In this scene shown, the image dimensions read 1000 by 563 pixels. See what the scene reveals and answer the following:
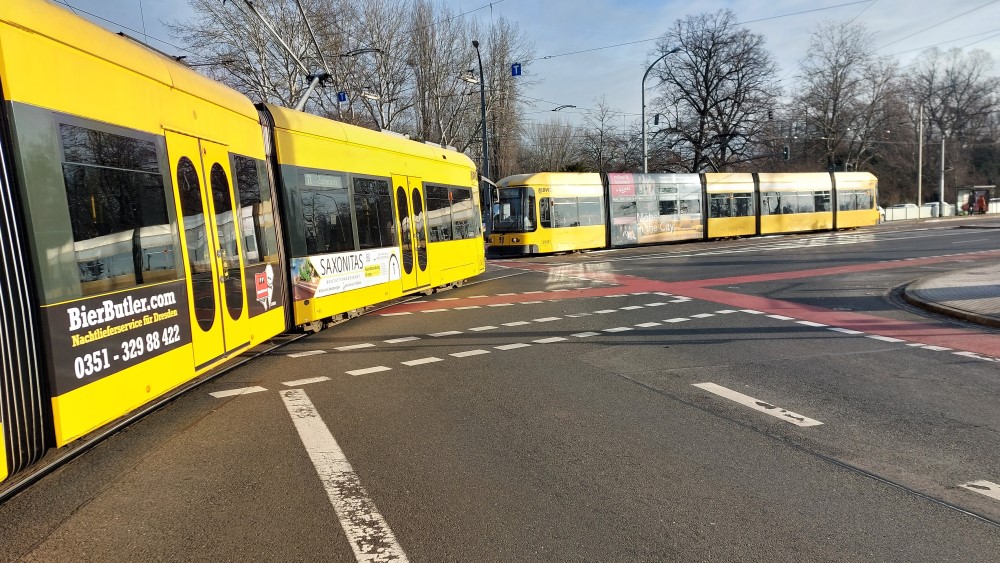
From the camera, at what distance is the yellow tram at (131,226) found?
402 centimetres

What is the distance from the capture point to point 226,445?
507cm

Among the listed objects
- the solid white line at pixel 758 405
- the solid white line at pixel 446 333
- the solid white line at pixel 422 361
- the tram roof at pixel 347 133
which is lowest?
the solid white line at pixel 758 405

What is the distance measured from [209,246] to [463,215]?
10.1 metres

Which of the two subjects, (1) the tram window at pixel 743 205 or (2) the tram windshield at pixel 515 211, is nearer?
(2) the tram windshield at pixel 515 211

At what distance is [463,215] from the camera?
16.4 meters

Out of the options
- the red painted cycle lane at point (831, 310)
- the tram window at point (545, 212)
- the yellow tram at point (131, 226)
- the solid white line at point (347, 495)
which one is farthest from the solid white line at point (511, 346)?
the tram window at point (545, 212)

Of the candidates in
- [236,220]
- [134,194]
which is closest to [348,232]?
[236,220]

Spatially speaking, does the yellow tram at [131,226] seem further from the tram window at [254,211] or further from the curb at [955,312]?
the curb at [955,312]

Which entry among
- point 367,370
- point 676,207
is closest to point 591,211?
point 676,207

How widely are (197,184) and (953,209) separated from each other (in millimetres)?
73996

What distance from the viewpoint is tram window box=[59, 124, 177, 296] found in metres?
4.55

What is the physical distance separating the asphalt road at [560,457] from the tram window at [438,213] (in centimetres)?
493

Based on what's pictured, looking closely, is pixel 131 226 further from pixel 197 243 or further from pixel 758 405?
pixel 758 405

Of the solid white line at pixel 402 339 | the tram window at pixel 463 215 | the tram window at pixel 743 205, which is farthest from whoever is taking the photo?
the tram window at pixel 743 205
